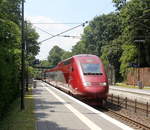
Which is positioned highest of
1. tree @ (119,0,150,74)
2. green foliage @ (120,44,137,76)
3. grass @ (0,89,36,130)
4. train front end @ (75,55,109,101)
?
tree @ (119,0,150,74)

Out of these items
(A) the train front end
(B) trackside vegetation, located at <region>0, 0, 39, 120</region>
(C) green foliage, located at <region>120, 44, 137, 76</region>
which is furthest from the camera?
(C) green foliage, located at <region>120, 44, 137, 76</region>

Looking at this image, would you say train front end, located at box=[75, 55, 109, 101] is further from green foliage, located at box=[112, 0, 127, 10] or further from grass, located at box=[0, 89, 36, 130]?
green foliage, located at box=[112, 0, 127, 10]

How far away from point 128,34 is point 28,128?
50.5 meters

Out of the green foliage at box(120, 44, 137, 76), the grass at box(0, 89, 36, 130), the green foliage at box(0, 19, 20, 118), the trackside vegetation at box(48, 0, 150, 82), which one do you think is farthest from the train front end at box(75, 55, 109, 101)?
the green foliage at box(120, 44, 137, 76)

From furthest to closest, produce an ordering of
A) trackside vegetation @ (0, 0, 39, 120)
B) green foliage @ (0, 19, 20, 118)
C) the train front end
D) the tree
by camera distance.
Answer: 1. the tree
2. the train front end
3. trackside vegetation @ (0, 0, 39, 120)
4. green foliage @ (0, 19, 20, 118)

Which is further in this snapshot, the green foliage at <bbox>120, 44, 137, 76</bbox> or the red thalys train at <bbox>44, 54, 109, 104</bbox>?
the green foliage at <bbox>120, 44, 137, 76</bbox>

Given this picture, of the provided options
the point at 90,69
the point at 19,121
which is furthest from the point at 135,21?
the point at 19,121

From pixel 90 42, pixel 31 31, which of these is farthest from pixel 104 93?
pixel 90 42

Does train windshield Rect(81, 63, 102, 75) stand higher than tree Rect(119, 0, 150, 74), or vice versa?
tree Rect(119, 0, 150, 74)

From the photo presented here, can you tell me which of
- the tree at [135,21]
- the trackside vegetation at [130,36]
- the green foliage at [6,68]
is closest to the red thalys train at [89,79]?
the green foliage at [6,68]

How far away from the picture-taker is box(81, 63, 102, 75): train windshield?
25373 mm

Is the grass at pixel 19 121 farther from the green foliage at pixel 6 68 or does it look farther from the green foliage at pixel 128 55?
the green foliage at pixel 128 55

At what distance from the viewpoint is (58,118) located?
618 inches

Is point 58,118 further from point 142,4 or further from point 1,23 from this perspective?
point 142,4
